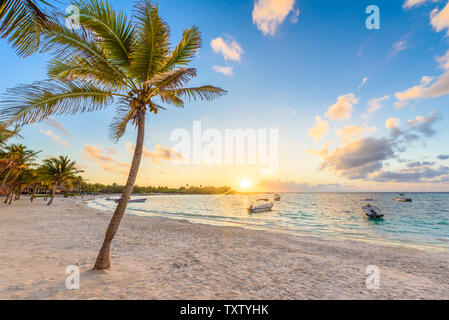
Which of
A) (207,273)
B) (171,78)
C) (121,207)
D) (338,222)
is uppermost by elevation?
(171,78)

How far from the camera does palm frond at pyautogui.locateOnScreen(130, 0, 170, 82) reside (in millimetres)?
5000

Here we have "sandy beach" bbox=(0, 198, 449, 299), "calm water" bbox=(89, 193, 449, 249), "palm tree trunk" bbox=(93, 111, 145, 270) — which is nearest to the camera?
"sandy beach" bbox=(0, 198, 449, 299)

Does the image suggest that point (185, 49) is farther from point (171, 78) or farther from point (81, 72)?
point (81, 72)

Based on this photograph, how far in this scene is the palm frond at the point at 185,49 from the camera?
568 cm

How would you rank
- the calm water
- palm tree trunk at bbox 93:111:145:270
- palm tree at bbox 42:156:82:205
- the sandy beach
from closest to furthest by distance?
the sandy beach → palm tree trunk at bbox 93:111:145:270 → the calm water → palm tree at bbox 42:156:82:205

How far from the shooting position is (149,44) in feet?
16.7

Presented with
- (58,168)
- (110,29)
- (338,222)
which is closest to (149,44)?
(110,29)

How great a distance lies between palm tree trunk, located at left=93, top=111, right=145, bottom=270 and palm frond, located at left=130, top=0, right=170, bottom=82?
1.30 meters

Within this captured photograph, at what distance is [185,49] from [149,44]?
3.78 ft

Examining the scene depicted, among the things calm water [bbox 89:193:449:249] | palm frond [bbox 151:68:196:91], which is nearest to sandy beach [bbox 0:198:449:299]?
palm frond [bbox 151:68:196:91]

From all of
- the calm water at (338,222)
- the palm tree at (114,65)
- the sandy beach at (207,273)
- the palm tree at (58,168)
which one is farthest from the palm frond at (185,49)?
the palm tree at (58,168)

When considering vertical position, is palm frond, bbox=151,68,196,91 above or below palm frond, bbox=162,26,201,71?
below

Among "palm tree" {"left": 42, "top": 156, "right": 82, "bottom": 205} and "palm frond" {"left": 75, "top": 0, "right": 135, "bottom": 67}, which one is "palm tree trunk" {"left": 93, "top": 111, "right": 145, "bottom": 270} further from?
"palm tree" {"left": 42, "top": 156, "right": 82, "bottom": 205}
